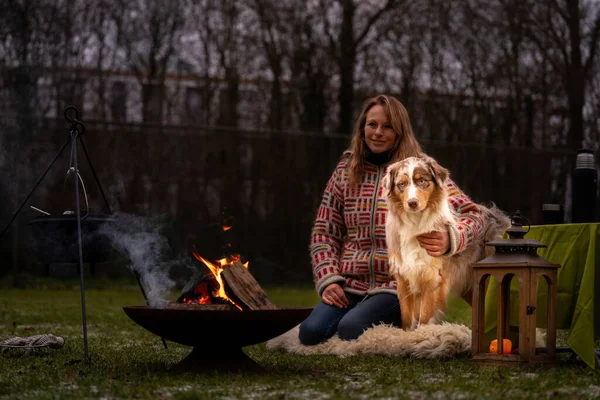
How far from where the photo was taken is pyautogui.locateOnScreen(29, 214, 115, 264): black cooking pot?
16.7 feet

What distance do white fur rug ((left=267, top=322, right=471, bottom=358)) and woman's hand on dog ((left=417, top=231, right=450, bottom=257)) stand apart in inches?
17.0

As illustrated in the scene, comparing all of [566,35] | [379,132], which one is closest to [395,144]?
[379,132]

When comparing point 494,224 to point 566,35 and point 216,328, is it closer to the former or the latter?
point 216,328

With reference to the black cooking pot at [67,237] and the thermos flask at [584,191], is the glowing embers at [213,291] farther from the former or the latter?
the thermos flask at [584,191]

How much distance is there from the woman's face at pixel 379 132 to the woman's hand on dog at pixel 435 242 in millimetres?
831

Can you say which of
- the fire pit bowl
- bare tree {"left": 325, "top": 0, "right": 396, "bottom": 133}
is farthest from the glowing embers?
bare tree {"left": 325, "top": 0, "right": 396, "bottom": 133}

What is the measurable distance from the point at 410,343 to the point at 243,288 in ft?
3.59

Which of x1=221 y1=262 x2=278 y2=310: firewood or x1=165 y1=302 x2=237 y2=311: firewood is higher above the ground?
x1=221 y1=262 x2=278 y2=310: firewood

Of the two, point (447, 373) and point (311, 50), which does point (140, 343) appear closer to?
point (447, 373)

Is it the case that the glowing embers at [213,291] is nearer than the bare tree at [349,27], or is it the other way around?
the glowing embers at [213,291]

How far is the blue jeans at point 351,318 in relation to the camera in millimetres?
5367

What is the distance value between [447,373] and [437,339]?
0.67 metres

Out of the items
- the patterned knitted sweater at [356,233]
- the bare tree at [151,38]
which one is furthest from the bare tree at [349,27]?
the patterned knitted sweater at [356,233]

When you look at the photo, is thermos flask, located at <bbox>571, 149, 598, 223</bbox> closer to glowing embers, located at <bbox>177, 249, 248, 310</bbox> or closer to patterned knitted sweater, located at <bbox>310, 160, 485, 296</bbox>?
patterned knitted sweater, located at <bbox>310, 160, 485, 296</bbox>
